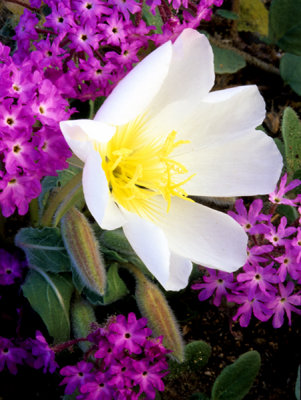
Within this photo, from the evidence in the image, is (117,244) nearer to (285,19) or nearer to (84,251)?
(84,251)

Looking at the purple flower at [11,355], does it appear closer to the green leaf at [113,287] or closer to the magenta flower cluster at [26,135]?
the green leaf at [113,287]

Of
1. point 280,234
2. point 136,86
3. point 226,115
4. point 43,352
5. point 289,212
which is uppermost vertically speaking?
point 136,86

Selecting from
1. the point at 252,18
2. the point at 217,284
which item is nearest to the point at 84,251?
A: the point at 217,284

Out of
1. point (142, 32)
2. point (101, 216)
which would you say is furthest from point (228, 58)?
point (101, 216)

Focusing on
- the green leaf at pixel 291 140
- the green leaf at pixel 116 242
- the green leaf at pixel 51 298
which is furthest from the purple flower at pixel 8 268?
the green leaf at pixel 291 140

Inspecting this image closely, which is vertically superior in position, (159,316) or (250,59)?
(250,59)

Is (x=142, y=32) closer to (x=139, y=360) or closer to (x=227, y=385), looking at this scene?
(x=139, y=360)

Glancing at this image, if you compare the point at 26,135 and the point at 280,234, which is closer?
the point at 26,135

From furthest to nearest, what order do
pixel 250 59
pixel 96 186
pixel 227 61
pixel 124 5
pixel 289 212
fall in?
pixel 250 59
pixel 227 61
pixel 289 212
pixel 124 5
pixel 96 186
